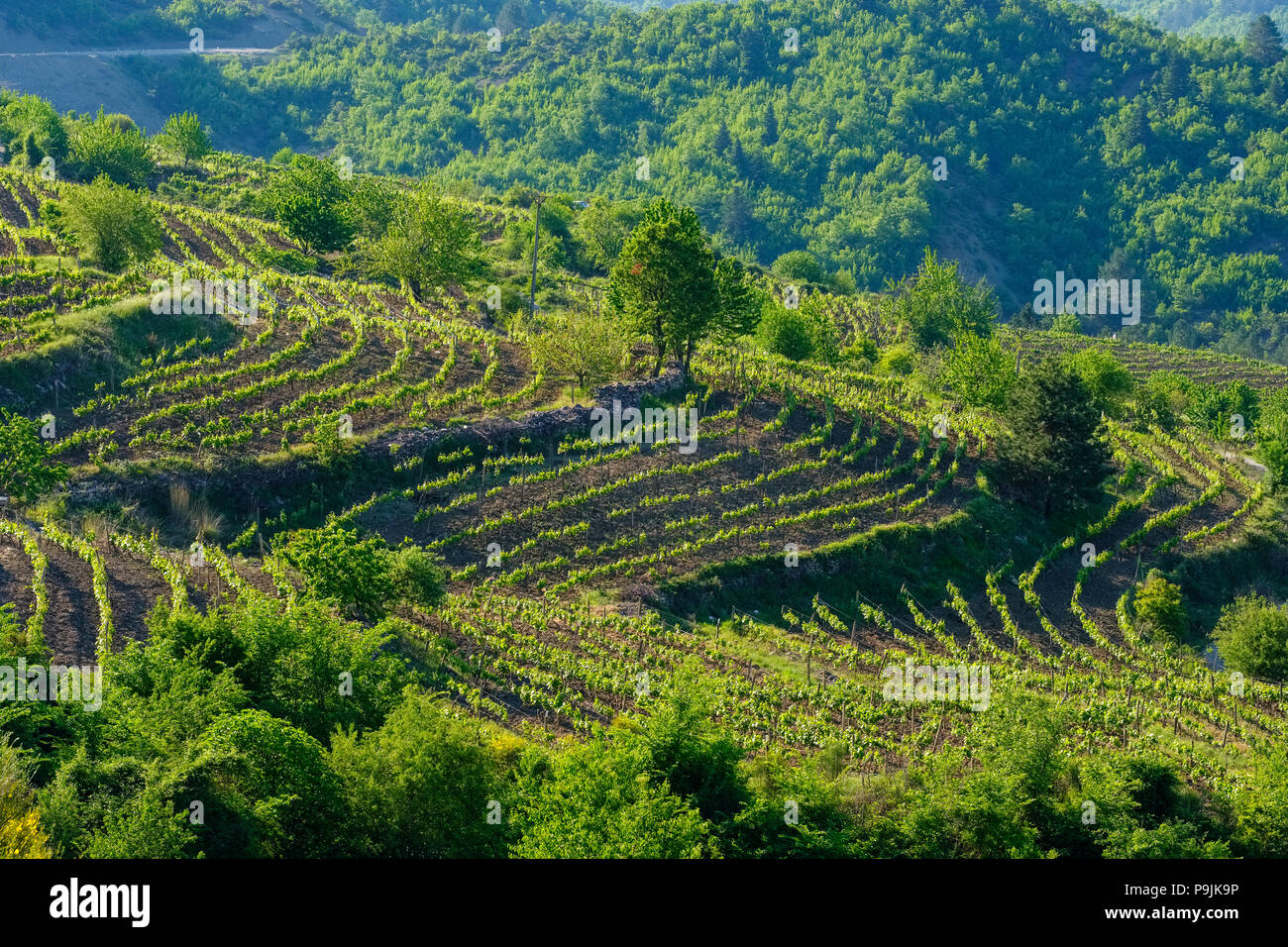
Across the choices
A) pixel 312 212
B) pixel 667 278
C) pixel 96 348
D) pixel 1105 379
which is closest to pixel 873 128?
pixel 1105 379

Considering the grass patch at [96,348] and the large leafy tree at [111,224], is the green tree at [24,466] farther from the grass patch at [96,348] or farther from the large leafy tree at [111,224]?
the large leafy tree at [111,224]

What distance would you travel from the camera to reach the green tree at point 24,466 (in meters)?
35.4

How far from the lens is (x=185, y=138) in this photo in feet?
276

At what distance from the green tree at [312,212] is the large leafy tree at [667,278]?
831 inches

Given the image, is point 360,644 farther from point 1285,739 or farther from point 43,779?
point 1285,739

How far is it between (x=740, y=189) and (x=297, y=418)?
395ft

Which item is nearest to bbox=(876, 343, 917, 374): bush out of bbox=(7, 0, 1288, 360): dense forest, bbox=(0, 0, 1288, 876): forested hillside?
bbox=(0, 0, 1288, 876): forested hillside

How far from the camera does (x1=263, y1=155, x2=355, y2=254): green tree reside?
6250 centimetres

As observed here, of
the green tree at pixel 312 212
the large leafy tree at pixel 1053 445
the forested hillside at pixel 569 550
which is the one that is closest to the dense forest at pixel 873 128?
the forested hillside at pixel 569 550

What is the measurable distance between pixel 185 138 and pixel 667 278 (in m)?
51.2

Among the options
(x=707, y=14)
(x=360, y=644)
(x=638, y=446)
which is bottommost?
(x=360, y=644)

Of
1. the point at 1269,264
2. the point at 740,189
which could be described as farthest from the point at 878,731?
the point at 1269,264

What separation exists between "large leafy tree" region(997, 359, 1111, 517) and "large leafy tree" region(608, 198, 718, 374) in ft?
42.7

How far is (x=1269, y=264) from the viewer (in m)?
152
